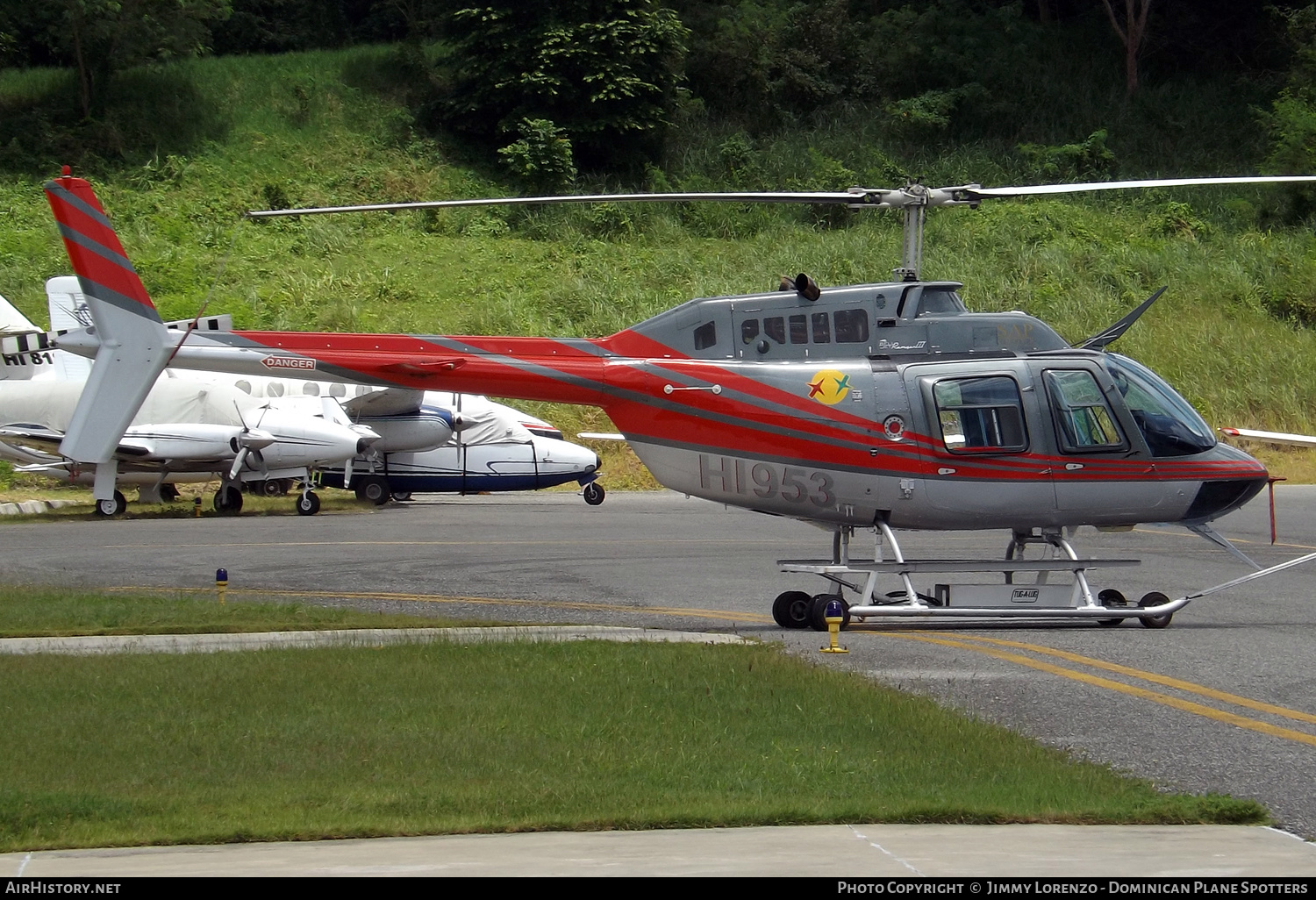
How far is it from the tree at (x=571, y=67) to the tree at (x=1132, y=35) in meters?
18.5

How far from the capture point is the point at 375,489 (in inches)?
1149

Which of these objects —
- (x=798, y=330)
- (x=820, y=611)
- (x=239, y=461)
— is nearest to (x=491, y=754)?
(x=820, y=611)

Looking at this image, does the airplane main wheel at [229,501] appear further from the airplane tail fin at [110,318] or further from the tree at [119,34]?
the tree at [119,34]

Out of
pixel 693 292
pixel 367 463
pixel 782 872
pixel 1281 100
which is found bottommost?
pixel 782 872

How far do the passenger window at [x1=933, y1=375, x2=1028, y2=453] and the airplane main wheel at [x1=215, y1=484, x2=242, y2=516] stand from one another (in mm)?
17399

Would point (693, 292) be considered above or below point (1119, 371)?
above

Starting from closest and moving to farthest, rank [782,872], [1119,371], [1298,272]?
[782,872] < [1119,371] < [1298,272]

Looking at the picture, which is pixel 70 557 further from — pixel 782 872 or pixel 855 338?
pixel 782 872

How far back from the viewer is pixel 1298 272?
43.3 m

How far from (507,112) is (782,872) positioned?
45191 mm

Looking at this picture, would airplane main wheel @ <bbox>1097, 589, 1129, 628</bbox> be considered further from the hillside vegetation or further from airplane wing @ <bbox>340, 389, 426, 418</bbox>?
the hillside vegetation

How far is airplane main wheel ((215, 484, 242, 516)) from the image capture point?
1057 inches

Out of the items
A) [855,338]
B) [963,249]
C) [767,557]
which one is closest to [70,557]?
[767,557]

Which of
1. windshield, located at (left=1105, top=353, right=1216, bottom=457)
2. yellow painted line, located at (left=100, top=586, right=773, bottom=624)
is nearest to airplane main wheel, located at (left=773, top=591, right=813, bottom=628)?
yellow painted line, located at (left=100, top=586, right=773, bottom=624)
